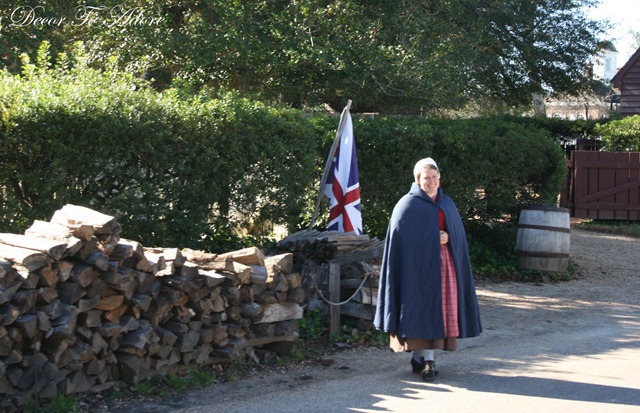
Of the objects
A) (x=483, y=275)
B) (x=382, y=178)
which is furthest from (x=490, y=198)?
(x=382, y=178)

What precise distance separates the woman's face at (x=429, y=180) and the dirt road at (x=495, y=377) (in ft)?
5.03

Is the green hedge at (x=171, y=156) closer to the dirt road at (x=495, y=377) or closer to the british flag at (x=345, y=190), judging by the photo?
the british flag at (x=345, y=190)

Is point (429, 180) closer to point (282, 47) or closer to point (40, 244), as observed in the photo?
point (40, 244)

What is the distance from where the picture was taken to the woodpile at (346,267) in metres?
8.49

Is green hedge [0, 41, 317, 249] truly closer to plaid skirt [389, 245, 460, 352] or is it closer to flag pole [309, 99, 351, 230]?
flag pole [309, 99, 351, 230]

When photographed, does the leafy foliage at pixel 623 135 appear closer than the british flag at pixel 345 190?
No

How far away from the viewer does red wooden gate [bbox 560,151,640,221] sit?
19328 mm

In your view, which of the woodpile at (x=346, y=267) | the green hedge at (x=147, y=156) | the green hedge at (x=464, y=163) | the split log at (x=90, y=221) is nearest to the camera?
the split log at (x=90, y=221)

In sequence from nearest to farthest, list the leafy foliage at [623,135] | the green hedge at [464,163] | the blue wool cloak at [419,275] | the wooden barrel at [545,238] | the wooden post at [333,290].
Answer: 1. the blue wool cloak at [419,275]
2. the wooden post at [333,290]
3. the green hedge at [464,163]
4. the wooden barrel at [545,238]
5. the leafy foliage at [623,135]

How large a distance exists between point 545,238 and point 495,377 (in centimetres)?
542

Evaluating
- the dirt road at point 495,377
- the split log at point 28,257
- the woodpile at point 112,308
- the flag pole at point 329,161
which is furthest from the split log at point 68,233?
the flag pole at point 329,161

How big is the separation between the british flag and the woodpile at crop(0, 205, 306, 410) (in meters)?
2.63

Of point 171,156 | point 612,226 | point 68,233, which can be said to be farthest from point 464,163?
point 612,226

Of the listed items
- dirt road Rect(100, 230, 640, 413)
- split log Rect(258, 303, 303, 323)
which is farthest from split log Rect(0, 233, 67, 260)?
split log Rect(258, 303, 303, 323)
